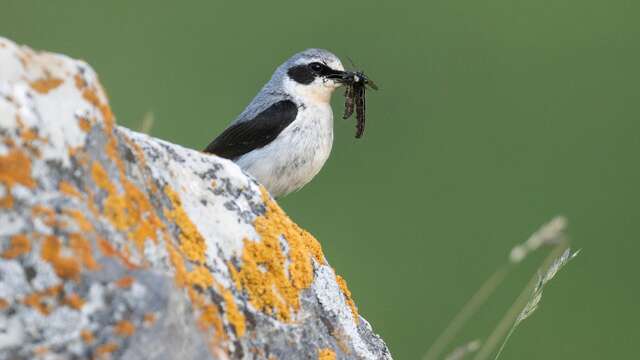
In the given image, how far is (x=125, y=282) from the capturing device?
9.45ft

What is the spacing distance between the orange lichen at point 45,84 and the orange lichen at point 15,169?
0.84ft

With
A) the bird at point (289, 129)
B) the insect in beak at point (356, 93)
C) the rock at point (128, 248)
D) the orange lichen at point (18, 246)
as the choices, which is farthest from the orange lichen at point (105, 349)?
the insect in beak at point (356, 93)

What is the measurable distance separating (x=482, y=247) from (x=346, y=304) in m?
7.03

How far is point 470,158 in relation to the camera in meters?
13.1

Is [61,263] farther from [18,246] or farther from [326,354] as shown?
[326,354]

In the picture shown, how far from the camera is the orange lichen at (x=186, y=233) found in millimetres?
3549

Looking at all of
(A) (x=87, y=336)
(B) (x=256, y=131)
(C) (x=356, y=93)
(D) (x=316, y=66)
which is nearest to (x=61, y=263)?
(A) (x=87, y=336)

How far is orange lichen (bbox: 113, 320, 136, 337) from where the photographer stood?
284 centimetres

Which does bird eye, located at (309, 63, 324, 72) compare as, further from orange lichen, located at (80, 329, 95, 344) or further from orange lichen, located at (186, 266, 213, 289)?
orange lichen, located at (80, 329, 95, 344)

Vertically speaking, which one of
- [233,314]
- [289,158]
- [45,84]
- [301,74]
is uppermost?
[45,84]

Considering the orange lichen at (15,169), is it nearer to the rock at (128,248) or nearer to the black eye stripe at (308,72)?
the rock at (128,248)

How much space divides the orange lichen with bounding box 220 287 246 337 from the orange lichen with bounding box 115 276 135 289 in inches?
25.6

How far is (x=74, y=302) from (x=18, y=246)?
18 centimetres

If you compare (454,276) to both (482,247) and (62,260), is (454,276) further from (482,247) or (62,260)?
(62,260)
